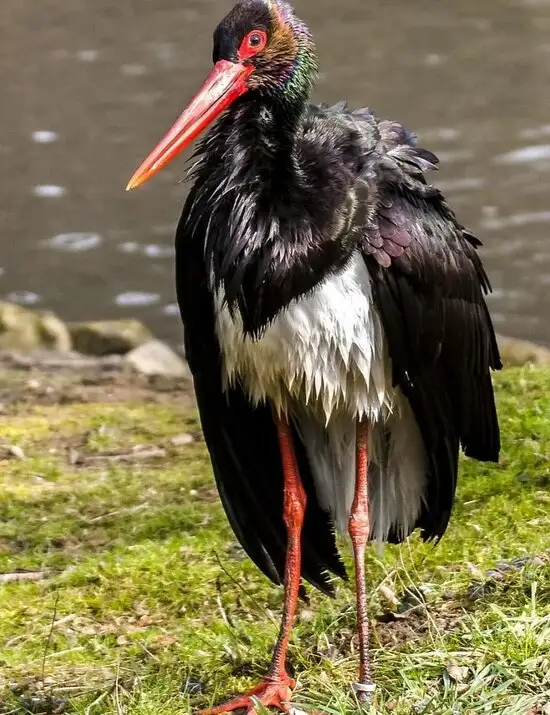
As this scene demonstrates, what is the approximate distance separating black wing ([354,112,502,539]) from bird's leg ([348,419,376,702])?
0.59 feet

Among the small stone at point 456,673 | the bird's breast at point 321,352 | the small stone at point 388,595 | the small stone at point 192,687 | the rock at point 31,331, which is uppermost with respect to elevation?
the bird's breast at point 321,352

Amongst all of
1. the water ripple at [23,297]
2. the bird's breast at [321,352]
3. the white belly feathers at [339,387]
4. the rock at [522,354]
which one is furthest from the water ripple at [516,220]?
the bird's breast at [321,352]

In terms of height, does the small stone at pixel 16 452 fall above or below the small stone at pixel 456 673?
below

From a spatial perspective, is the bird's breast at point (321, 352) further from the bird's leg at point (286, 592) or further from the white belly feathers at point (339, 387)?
the bird's leg at point (286, 592)

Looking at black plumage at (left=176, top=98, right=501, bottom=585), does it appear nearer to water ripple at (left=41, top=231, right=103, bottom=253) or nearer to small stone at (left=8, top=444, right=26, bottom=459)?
small stone at (left=8, top=444, right=26, bottom=459)

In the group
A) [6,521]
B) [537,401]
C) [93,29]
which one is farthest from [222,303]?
[93,29]

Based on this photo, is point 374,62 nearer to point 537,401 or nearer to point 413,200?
point 537,401

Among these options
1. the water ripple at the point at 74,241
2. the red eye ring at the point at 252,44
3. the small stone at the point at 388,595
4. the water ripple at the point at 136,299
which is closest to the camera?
the red eye ring at the point at 252,44

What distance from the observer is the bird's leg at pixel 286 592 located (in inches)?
116

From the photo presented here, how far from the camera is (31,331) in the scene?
8.41 meters

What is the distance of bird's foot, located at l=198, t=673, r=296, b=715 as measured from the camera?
2.93 m

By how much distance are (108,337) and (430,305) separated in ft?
18.1

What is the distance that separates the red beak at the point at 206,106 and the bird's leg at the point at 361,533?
35.4 inches

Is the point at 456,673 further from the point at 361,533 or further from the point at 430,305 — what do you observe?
the point at 430,305
